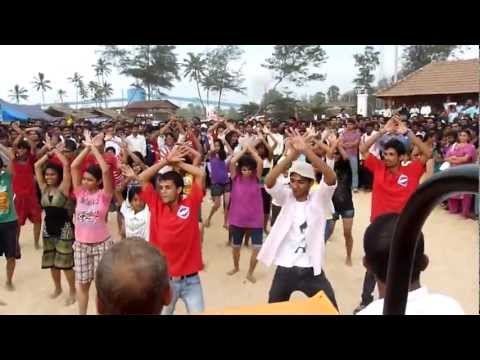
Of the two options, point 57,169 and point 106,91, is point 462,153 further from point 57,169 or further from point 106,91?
point 106,91

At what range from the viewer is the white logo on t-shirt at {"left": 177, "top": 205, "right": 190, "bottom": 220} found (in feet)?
12.1

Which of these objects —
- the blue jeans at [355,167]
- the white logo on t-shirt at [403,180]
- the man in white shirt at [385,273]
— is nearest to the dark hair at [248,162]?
the white logo on t-shirt at [403,180]

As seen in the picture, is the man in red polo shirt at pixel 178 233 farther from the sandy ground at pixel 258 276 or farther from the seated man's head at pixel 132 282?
the seated man's head at pixel 132 282

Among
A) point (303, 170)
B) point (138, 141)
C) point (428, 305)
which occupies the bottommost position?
point (428, 305)

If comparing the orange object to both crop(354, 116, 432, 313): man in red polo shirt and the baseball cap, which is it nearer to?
the baseball cap

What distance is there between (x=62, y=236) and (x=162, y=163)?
1.49m

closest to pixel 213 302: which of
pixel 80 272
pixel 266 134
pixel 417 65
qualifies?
pixel 80 272

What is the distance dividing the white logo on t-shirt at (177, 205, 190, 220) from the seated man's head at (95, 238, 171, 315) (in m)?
2.07

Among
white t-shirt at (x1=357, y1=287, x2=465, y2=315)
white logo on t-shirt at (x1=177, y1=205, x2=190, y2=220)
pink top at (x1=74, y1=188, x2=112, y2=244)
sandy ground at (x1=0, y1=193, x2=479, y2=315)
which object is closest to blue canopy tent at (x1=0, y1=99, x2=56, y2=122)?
sandy ground at (x1=0, y1=193, x2=479, y2=315)

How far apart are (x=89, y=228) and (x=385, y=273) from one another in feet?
9.57

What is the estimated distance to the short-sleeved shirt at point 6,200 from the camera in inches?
196

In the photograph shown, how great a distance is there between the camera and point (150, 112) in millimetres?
27359

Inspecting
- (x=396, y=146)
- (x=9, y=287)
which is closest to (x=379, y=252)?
(x=396, y=146)

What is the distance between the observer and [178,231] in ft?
11.9
